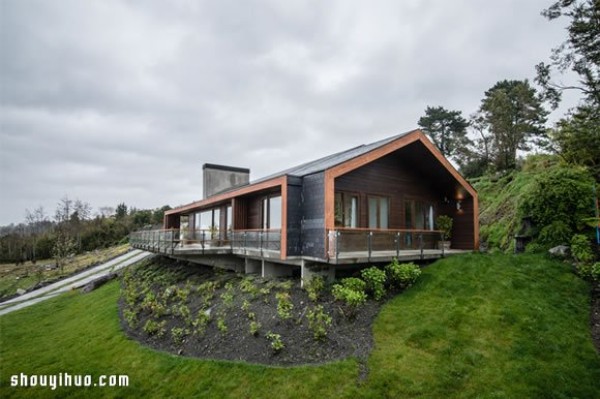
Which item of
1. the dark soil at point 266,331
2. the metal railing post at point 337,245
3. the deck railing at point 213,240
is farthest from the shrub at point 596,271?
Result: the deck railing at point 213,240

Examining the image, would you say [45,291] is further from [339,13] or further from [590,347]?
[590,347]

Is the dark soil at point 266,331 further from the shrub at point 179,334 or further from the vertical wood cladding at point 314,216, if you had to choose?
the vertical wood cladding at point 314,216

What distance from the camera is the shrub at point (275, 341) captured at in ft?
24.0

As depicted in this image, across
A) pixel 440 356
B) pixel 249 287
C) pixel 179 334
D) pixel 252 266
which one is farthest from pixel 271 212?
pixel 440 356

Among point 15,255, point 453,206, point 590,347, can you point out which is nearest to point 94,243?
point 15,255

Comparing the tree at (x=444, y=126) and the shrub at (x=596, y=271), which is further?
the tree at (x=444, y=126)

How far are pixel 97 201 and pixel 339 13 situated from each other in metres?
71.2

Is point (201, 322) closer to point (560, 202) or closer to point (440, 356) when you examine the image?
point (440, 356)

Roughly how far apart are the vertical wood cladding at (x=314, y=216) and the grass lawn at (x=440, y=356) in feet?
10.4

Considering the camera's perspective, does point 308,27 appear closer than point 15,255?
Yes

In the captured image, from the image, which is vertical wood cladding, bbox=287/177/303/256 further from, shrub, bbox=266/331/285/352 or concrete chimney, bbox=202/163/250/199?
concrete chimney, bbox=202/163/250/199

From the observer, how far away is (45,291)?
25109 millimetres

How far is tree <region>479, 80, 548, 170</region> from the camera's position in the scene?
2381 cm

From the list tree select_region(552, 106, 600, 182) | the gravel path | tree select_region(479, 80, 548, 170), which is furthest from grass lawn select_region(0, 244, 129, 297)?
tree select_region(479, 80, 548, 170)
